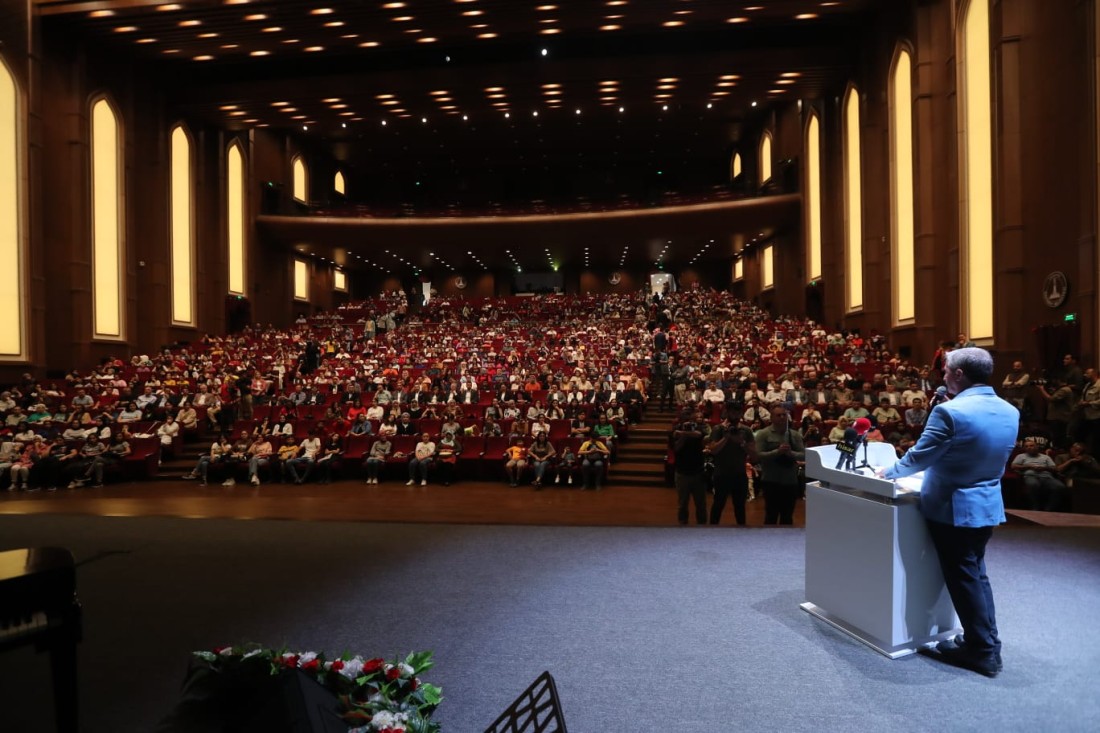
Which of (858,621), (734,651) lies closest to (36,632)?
(734,651)

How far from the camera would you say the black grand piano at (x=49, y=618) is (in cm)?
201

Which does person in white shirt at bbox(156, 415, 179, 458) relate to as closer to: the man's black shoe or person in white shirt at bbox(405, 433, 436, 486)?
person in white shirt at bbox(405, 433, 436, 486)

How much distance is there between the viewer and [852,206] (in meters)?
16.3

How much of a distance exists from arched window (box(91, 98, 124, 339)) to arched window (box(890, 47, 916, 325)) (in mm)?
18822

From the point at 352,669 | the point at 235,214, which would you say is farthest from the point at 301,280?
the point at 352,669

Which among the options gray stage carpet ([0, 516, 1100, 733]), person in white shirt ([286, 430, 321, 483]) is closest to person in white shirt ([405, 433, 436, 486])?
person in white shirt ([286, 430, 321, 483])

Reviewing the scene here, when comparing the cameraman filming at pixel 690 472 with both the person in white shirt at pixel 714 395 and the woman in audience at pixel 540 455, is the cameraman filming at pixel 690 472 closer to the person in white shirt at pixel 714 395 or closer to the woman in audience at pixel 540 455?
the woman in audience at pixel 540 455

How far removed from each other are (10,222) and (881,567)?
55.2 ft

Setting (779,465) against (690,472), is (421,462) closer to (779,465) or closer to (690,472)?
(690,472)

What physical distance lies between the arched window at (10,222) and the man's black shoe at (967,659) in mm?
16499

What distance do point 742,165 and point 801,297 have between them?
9.16m

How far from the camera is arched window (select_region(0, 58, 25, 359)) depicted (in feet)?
41.8

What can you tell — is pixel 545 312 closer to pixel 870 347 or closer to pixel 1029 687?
pixel 870 347

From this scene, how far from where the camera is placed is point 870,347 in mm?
14039
